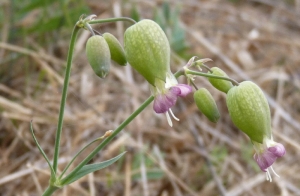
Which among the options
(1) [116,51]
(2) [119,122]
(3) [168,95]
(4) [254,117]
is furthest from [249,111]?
(2) [119,122]

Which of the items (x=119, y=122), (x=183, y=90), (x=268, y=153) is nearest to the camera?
(x=183, y=90)

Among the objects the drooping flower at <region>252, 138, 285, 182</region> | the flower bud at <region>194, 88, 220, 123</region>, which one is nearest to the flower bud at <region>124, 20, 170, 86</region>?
the flower bud at <region>194, 88, 220, 123</region>

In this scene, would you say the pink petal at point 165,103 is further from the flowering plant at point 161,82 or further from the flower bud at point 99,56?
the flower bud at point 99,56

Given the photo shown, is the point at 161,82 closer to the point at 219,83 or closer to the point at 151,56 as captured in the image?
the point at 151,56

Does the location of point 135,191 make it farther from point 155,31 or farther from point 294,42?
point 294,42

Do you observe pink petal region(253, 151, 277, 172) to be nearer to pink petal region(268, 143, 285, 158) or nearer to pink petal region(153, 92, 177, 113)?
pink petal region(268, 143, 285, 158)

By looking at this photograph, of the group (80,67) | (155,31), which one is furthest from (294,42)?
(155,31)
